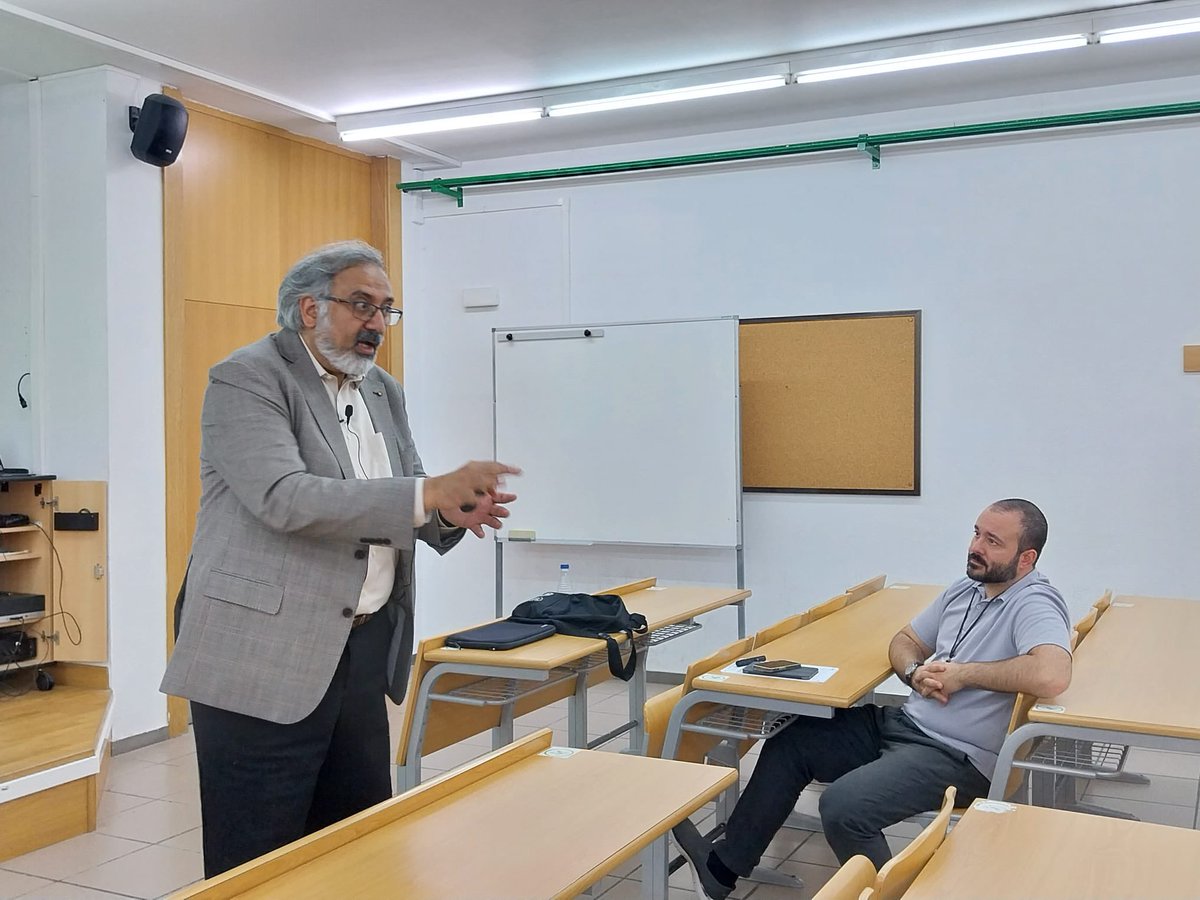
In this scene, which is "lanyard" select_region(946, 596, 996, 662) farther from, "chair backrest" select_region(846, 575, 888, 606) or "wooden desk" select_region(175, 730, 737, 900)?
"wooden desk" select_region(175, 730, 737, 900)

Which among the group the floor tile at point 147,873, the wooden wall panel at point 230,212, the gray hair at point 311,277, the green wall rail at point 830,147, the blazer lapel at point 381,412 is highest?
the green wall rail at point 830,147

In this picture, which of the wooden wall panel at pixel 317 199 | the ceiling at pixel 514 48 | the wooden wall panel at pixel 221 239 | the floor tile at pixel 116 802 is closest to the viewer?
the floor tile at pixel 116 802

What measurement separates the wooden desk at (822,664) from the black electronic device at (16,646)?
3353 mm

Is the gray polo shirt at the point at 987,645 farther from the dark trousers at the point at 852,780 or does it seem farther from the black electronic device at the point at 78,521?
the black electronic device at the point at 78,521

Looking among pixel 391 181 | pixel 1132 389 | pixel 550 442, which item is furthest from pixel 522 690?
pixel 391 181

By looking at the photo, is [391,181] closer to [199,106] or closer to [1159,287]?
[199,106]

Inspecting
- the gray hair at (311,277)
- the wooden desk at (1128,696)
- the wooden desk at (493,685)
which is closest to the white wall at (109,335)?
the wooden desk at (493,685)

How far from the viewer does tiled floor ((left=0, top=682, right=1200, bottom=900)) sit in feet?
11.6

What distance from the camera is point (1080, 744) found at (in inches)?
123

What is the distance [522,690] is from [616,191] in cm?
363

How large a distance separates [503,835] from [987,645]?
1.79 metres

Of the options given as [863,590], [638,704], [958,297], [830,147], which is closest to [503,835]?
[638,704]

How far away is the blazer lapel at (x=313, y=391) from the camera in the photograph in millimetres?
2137

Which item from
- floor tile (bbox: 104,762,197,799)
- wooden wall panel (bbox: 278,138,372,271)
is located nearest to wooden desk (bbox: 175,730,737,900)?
floor tile (bbox: 104,762,197,799)
